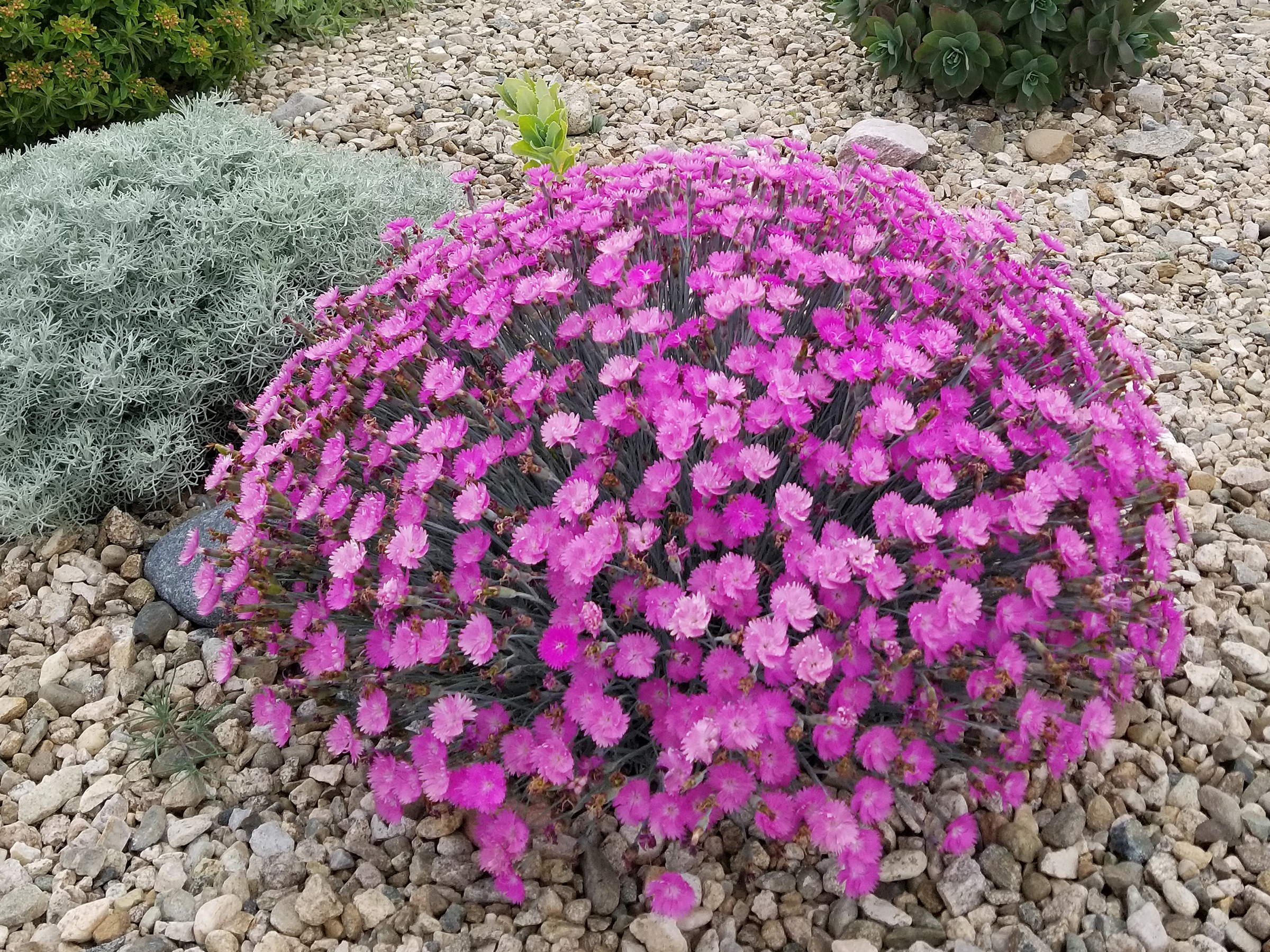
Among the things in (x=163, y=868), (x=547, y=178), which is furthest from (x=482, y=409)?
(x=163, y=868)

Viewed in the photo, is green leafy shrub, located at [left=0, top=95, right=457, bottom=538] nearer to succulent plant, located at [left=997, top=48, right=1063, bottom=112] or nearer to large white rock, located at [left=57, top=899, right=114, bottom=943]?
large white rock, located at [left=57, top=899, right=114, bottom=943]

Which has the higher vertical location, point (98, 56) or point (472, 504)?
point (472, 504)

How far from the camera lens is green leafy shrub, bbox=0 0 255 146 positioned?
4605 mm

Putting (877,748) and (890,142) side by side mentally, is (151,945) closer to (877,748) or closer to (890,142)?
(877,748)

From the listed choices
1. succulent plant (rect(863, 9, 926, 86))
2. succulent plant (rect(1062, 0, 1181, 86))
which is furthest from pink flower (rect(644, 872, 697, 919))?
succulent plant (rect(1062, 0, 1181, 86))

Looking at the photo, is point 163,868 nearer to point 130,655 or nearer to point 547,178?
point 130,655

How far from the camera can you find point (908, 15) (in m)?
4.50

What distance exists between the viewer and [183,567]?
2732mm

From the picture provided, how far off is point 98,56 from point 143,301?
2589mm

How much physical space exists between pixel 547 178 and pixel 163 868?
1.83m

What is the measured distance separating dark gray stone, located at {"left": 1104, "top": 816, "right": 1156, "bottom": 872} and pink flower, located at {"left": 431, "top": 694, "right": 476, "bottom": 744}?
4.19 feet

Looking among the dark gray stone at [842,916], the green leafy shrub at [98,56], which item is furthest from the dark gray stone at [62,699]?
the green leafy shrub at [98,56]

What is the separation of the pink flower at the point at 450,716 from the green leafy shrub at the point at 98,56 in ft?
13.9

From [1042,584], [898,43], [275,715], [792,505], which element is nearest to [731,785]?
[792,505]
